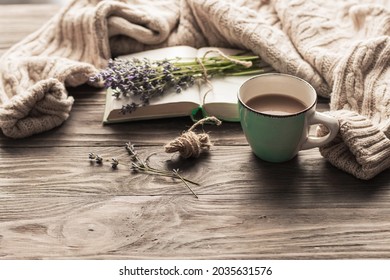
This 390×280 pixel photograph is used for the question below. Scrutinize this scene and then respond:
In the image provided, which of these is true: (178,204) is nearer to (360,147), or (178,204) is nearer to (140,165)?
(140,165)

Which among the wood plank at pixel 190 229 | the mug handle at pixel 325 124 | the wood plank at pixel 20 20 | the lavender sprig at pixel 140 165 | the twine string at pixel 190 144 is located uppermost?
the wood plank at pixel 20 20

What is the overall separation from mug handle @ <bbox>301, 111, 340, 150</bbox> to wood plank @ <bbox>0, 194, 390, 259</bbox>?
102 millimetres

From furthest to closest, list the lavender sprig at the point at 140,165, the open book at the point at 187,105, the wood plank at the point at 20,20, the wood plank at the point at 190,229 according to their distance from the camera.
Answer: the wood plank at the point at 20,20 < the open book at the point at 187,105 < the lavender sprig at the point at 140,165 < the wood plank at the point at 190,229

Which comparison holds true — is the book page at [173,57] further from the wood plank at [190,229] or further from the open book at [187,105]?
the wood plank at [190,229]

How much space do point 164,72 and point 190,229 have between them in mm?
336

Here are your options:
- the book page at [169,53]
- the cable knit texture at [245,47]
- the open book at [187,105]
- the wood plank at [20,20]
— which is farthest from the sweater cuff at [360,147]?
the wood plank at [20,20]

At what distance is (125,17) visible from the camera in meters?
1.14

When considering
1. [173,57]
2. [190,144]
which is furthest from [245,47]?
[190,144]

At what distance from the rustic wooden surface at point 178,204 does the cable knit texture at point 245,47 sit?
0.17ft

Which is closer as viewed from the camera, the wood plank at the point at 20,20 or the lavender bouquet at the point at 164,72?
the lavender bouquet at the point at 164,72

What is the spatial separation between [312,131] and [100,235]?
0.43m

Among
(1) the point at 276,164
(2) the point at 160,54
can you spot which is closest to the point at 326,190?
(1) the point at 276,164

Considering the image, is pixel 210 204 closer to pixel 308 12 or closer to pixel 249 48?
pixel 249 48

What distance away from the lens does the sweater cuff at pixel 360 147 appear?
85cm
